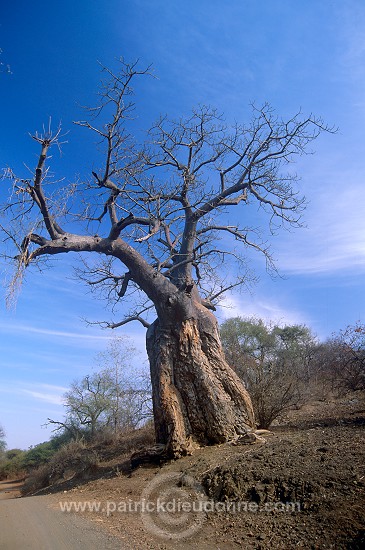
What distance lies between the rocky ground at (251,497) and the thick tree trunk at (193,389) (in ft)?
1.43

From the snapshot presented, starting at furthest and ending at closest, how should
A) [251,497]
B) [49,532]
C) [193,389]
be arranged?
[193,389], [251,497], [49,532]

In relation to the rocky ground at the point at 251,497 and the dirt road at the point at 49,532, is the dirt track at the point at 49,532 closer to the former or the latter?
the dirt road at the point at 49,532

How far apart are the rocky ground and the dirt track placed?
0.20m

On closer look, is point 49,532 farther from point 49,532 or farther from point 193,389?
point 193,389

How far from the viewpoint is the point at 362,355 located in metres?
9.05

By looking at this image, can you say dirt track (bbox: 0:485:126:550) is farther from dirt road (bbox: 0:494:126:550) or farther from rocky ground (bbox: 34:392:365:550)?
rocky ground (bbox: 34:392:365:550)

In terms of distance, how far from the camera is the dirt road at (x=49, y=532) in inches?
149

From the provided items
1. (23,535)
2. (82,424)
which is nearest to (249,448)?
(23,535)

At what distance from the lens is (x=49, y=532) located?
429cm

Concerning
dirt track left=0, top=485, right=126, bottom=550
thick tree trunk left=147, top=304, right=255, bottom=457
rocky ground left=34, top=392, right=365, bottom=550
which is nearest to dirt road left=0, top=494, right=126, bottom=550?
dirt track left=0, top=485, right=126, bottom=550

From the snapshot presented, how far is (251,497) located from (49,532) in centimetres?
210

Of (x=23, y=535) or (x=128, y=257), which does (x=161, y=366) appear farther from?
(x=23, y=535)

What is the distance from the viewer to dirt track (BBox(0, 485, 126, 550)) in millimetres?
3781

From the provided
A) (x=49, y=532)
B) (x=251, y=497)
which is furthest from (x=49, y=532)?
(x=251, y=497)
